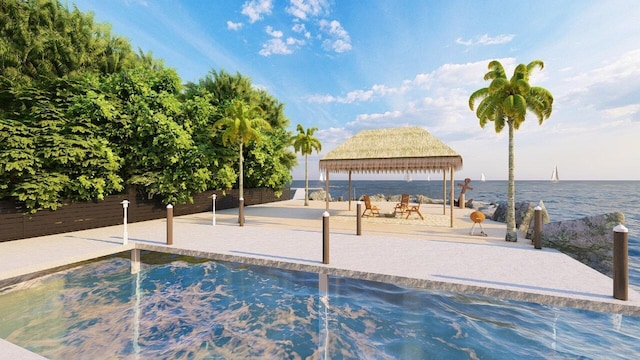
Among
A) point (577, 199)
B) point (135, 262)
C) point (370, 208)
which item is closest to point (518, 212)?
point (370, 208)

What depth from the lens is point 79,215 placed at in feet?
34.9

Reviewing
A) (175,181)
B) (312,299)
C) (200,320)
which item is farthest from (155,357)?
(175,181)

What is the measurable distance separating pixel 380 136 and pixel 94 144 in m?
11.9

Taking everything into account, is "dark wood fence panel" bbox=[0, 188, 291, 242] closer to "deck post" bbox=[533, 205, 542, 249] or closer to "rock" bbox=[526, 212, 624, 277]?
"deck post" bbox=[533, 205, 542, 249]

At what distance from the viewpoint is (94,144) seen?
34.3 ft

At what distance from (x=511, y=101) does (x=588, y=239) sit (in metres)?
4.32

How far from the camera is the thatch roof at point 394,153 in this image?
42.5 feet

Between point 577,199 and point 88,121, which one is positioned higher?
point 88,121

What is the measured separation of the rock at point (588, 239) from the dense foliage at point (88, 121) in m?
13.2

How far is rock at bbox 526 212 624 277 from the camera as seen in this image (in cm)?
773

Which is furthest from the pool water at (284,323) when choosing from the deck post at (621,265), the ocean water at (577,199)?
the ocean water at (577,199)

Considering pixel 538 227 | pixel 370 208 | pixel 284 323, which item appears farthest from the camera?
pixel 370 208

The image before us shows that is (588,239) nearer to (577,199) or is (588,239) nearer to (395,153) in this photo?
(395,153)

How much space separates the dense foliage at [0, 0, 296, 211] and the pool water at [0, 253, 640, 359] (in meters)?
3.92
